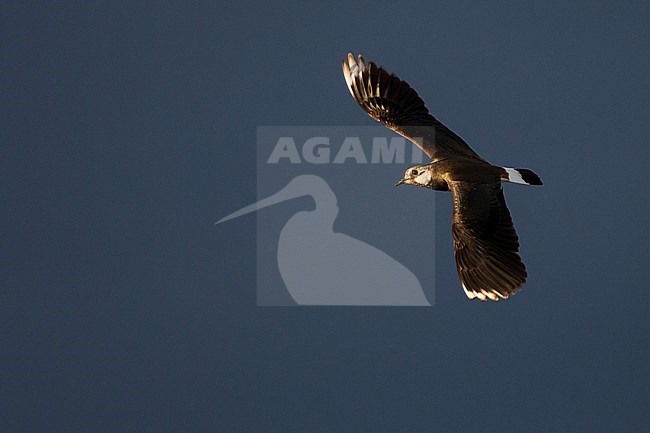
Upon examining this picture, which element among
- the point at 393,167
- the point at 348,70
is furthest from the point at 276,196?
the point at 348,70

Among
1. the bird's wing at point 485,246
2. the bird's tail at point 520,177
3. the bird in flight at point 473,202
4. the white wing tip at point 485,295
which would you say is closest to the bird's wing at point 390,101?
the bird in flight at point 473,202

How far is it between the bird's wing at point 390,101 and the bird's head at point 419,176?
90cm

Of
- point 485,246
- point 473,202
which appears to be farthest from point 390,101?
point 485,246

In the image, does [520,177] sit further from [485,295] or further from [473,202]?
[485,295]

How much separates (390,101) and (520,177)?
409 centimetres

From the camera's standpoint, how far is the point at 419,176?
71.4ft

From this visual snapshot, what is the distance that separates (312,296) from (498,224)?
46.3 meters

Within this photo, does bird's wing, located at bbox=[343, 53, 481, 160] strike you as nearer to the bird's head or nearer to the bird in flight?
the bird in flight

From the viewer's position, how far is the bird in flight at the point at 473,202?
19344mm

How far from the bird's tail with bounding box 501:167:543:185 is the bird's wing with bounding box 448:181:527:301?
44 centimetres

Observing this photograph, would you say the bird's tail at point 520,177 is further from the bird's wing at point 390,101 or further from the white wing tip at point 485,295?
the bird's wing at point 390,101

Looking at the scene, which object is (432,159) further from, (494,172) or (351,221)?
(351,221)

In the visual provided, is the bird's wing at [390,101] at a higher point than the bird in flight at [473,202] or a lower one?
higher

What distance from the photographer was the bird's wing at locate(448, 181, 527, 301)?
19.3 m
